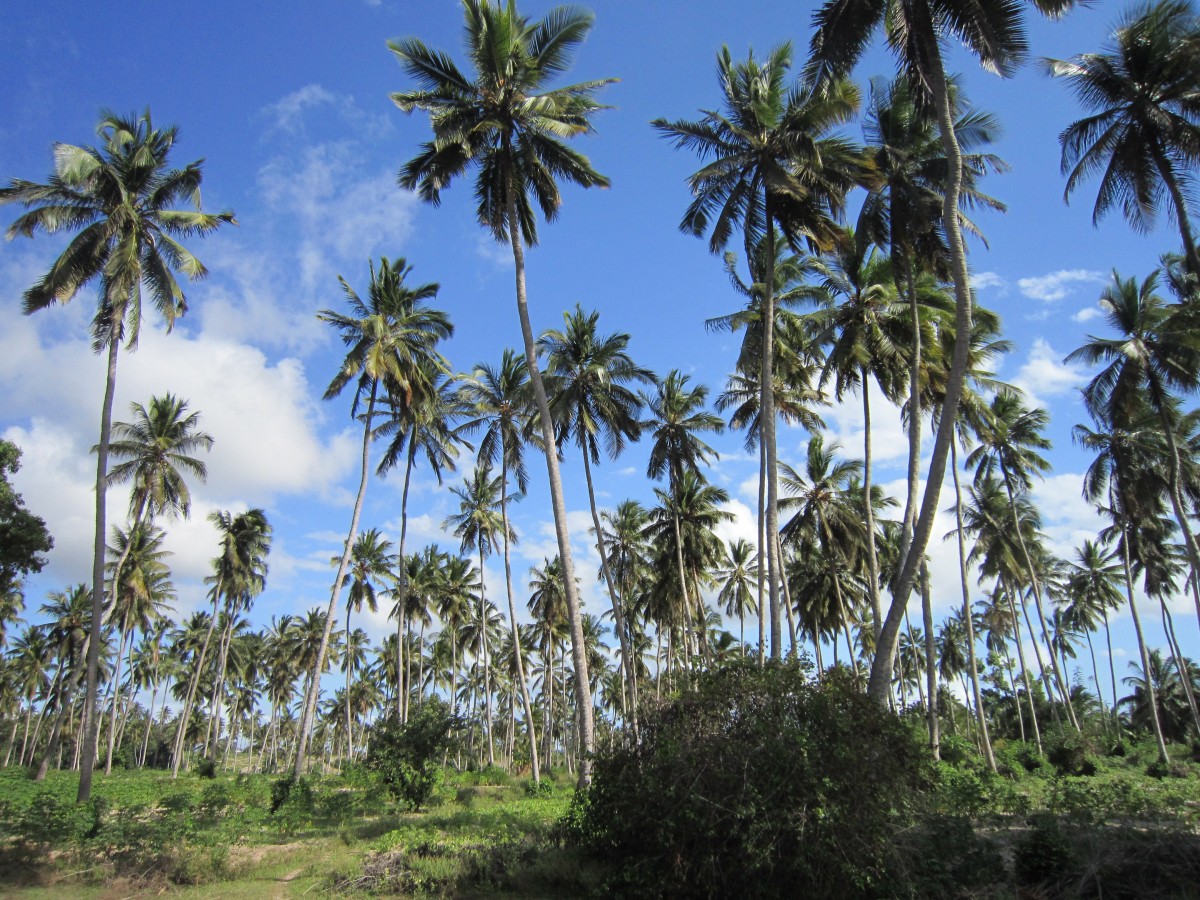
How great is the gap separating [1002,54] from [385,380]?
67.1 feet

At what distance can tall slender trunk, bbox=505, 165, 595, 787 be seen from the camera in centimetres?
1556

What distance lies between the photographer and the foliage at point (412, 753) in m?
19.2

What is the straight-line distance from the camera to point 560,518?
55.9ft

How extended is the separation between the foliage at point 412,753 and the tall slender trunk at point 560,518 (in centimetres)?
539

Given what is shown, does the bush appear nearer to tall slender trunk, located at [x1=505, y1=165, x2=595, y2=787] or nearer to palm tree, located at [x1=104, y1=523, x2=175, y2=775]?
tall slender trunk, located at [x1=505, y1=165, x2=595, y2=787]

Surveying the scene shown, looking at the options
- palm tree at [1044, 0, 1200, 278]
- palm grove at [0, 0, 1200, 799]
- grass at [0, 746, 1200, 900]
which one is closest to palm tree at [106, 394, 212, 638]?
palm grove at [0, 0, 1200, 799]

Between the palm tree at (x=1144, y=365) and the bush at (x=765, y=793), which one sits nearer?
the bush at (x=765, y=793)

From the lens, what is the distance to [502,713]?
242ft

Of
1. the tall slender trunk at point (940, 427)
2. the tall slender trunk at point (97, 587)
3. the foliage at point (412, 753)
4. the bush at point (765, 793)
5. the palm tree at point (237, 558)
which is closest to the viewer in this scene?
the bush at point (765, 793)

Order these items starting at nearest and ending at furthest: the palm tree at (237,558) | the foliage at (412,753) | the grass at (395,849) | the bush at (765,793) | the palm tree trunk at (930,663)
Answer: the bush at (765,793) < the grass at (395,849) < the foliage at (412,753) < the palm tree trunk at (930,663) < the palm tree at (237,558)

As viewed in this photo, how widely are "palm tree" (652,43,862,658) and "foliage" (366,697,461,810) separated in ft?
32.0

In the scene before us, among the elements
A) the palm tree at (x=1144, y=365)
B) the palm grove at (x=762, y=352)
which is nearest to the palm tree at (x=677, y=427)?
the palm grove at (x=762, y=352)

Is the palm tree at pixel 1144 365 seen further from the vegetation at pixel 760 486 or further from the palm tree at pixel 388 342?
A: the palm tree at pixel 388 342

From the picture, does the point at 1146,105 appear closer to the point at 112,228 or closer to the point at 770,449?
the point at 770,449
